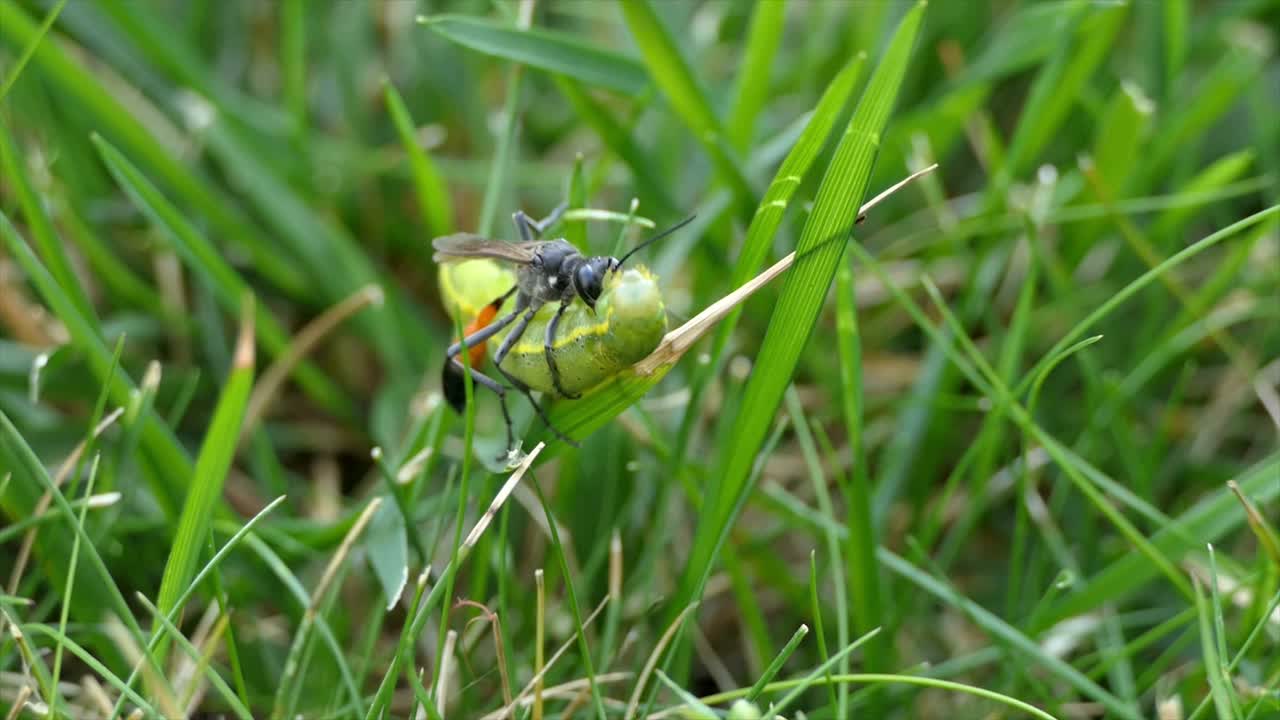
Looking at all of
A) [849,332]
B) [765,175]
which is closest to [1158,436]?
[849,332]

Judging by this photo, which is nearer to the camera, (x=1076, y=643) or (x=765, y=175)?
(x=1076, y=643)

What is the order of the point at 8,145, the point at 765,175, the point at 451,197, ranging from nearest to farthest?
1. the point at 8,145
2. the point at 765,175
3. the point at 451,197

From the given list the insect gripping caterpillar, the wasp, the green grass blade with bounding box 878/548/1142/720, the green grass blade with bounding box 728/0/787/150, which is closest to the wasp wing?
the wasp

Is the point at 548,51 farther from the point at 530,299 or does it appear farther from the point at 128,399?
the point at 128,399

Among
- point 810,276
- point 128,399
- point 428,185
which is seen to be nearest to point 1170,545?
point 810,276

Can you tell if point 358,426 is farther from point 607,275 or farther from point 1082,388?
point 1082,388

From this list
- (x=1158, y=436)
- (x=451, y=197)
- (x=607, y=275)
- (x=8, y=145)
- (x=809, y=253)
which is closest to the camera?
(x=809, y=253)

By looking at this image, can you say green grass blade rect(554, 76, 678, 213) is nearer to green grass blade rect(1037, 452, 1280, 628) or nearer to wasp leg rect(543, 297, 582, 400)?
wasp leg rect(543, 297, 582, 400)

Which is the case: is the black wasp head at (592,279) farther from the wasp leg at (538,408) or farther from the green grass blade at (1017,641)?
the green grass blade at (1017,641)

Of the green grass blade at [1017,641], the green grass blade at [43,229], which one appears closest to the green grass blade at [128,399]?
the green grass blade at [43,229]
